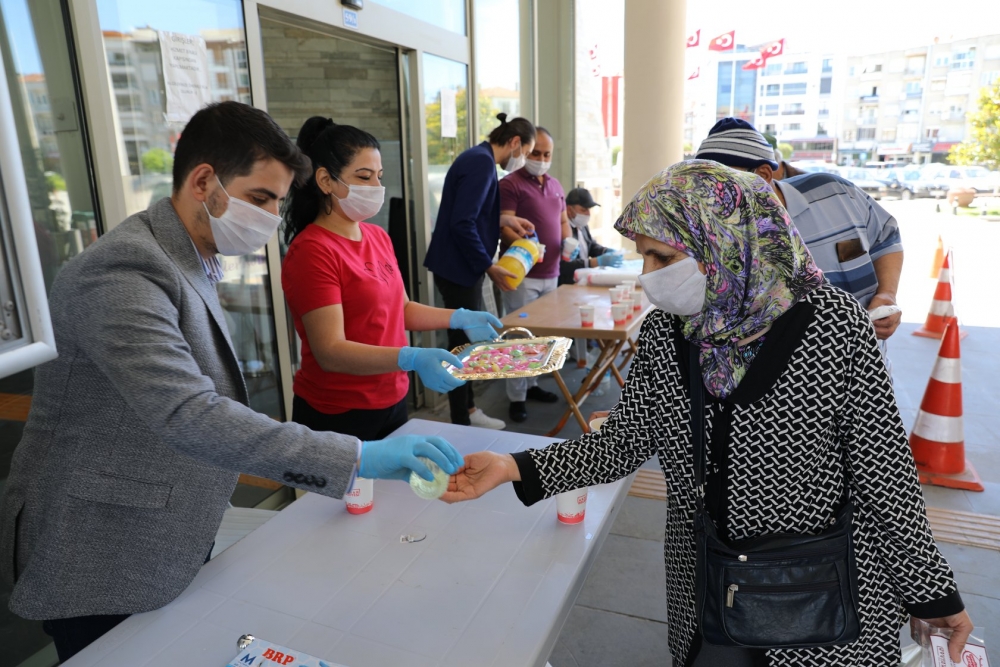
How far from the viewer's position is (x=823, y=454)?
1202 mm

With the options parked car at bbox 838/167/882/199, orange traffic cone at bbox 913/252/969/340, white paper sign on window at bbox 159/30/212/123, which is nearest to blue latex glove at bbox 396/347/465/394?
white paper sign on window at bbox 159/30/212/123

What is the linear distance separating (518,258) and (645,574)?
5.80 feet

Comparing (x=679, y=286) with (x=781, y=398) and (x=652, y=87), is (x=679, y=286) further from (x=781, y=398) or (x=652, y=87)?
(x=652, y=87)

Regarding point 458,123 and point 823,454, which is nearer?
point 823,454

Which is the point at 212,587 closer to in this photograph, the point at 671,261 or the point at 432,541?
the point at 432,541

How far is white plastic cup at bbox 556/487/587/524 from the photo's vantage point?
57.5 inches

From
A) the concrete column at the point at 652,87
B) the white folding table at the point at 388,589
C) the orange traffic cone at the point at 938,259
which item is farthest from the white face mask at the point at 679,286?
the orange traffic cone at the point at 938,259

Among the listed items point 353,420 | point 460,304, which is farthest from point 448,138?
point 353,420

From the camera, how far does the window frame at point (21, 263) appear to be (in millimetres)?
709

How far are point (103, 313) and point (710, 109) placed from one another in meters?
7.80

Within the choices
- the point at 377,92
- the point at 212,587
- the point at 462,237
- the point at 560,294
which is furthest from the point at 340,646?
the point at 377,92

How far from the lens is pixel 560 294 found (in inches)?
171

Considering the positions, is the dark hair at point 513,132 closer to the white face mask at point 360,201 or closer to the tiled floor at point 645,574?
the tiled floor at point 645,574

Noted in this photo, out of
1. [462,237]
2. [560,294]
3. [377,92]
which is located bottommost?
[560,294]
